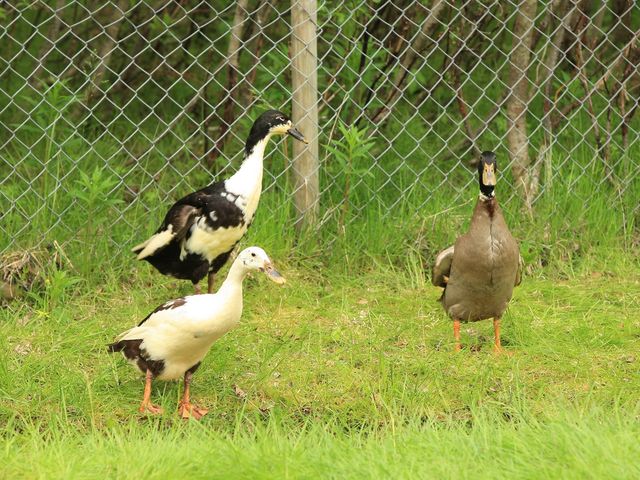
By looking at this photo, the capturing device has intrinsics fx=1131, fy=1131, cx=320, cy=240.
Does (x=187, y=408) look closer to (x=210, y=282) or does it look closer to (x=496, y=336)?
(x=210, y=282)

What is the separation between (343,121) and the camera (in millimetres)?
6633

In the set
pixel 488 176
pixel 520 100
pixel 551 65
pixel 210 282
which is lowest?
pixel 210 282

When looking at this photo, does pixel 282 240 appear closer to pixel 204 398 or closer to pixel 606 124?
pixel 204 398

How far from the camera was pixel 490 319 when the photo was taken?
5555mm

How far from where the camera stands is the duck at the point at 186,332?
4270mm

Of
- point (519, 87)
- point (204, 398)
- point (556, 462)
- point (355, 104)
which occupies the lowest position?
point (204, 398)

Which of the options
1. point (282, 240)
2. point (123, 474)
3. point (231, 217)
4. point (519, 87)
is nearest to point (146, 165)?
point (282, 240)

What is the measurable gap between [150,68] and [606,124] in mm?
2925

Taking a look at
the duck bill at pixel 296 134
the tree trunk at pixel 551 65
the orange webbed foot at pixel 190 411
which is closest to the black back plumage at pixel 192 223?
the duck bill at pixel 296 134

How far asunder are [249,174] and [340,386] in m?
1.10

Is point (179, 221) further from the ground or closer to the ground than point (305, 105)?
closer to the ground

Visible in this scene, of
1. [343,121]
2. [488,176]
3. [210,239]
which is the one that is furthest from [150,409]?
[343,121]

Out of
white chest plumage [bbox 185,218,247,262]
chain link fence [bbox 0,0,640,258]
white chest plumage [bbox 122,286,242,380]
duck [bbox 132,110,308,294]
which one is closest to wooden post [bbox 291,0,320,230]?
chain link fence [bbox 0,0,640,258]

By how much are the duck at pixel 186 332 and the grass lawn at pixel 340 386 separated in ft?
0.47
